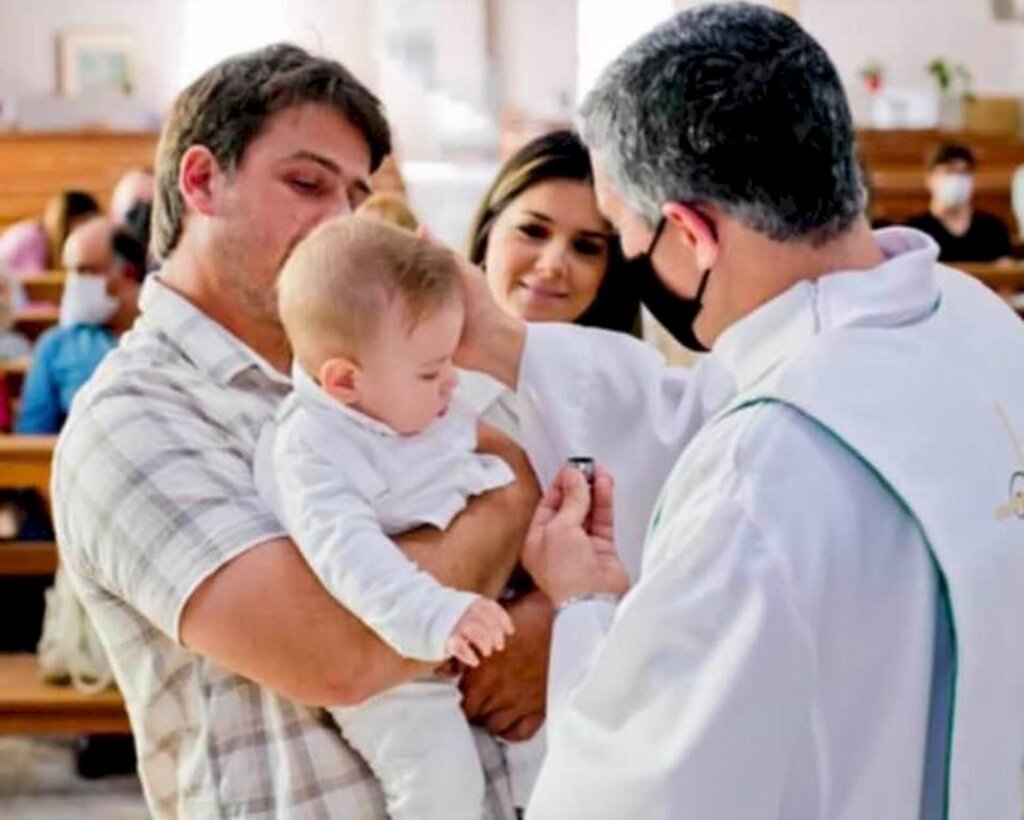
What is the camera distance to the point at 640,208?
128 cm

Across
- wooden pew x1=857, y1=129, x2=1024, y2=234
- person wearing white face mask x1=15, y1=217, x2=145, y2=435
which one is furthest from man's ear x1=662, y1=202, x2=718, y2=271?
wooden pew x1=857, y1=129, x2=1024, y2=234

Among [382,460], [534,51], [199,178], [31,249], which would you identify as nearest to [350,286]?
[382,460]

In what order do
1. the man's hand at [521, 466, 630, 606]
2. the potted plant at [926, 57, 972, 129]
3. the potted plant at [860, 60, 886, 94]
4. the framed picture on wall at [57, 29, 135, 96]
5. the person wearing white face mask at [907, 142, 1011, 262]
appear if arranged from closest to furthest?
the man's hand at [521, 466, 630, 606]
the person wearing white face mask at [907, 142, 1011, 262]
the potted plant at [926, 57, 972, 129]
the potted plant at [860, 60, 886, 94]
the framed picture on wall at [57, 29, 135, 96]

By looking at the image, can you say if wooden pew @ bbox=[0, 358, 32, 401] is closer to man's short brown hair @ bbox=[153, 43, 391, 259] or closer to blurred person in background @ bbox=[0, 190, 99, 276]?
blurred person in background @ bbox=[0, 190, 99, 276]

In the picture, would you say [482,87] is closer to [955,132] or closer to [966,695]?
[955,132]

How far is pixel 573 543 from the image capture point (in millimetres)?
1490

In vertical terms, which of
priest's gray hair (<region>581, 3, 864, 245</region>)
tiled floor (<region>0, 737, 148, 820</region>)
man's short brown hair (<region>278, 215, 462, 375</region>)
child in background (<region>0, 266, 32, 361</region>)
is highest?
priest's gray hair (<region>581, 3, 864, 245</region>)

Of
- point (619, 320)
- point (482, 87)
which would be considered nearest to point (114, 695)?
point (619, 320)

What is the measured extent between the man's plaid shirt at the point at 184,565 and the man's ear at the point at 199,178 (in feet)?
0.39

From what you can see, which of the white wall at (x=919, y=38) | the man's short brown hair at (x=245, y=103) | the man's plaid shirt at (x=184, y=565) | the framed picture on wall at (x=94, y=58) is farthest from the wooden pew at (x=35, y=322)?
the white wall at (x=919, y=38)

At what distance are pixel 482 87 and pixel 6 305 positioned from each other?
337 inches

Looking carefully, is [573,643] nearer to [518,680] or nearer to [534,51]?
[518,680]

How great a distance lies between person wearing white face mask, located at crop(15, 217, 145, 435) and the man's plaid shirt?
3.04 meters

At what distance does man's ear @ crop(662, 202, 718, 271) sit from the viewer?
124 centimetres
